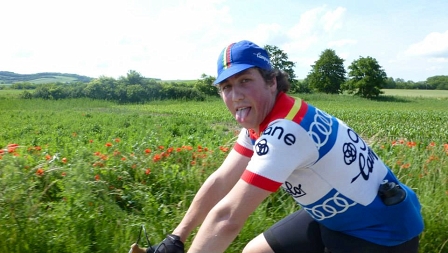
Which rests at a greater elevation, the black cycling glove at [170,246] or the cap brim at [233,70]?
the cap brim at [233,70]

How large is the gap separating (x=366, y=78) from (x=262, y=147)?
65.7 meters

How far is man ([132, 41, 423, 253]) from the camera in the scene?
1.57 meters

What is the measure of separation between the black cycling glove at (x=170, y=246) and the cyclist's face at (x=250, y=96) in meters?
0.63

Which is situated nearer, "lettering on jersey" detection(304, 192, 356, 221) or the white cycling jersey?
the white cycling jersey

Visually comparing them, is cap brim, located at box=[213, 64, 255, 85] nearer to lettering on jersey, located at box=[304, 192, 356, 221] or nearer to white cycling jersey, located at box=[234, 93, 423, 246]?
white cycling jersey, located at box=[234, 93, 423, 246]

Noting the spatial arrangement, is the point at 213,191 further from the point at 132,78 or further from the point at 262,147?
the point at 132,78

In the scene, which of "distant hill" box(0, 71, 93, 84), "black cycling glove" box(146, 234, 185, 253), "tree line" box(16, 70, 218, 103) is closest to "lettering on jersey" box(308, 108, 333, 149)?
"black cycling glove" box(146, 234, 185, 253)

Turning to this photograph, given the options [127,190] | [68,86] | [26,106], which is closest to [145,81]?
[68,86]

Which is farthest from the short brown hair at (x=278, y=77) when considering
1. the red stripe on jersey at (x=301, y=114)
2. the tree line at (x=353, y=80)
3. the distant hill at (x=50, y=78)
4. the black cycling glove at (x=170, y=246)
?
the tree line at (x=353, y=80)

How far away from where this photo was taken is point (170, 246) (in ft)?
6.20

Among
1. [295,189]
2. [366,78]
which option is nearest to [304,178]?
[295,189]

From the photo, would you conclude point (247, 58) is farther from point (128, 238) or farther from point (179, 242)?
point (128, 238)

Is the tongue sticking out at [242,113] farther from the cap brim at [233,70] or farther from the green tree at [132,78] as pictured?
the green tree at [132,78]

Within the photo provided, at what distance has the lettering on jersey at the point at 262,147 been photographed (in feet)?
5.11
